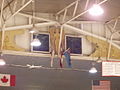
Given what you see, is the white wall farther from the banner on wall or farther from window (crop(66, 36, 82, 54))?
the banner on wall

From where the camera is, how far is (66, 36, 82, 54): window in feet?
49.6

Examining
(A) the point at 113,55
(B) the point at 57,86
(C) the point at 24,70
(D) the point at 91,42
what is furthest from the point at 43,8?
(B) the point at 57,86

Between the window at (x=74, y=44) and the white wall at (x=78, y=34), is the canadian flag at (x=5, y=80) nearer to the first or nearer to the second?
the white wall at (x=78, y=34)

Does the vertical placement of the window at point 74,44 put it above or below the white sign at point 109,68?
above

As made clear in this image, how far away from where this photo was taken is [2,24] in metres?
13.4

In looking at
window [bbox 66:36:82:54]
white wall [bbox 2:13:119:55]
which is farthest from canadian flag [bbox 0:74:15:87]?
window [bbox 66:36:82:54]

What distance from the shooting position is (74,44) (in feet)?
50.1

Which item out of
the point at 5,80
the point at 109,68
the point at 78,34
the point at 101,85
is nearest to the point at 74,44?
the point at 78,34

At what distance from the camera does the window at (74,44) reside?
1512 cm

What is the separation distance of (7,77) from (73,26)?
176 inches

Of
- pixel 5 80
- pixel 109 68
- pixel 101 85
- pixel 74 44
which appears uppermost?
pixel 74 44

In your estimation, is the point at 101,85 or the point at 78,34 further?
the point at 101,85

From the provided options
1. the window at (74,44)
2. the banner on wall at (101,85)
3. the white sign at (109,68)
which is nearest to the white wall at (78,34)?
the window at (74,44)

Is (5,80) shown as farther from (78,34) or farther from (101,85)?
(101,85)
